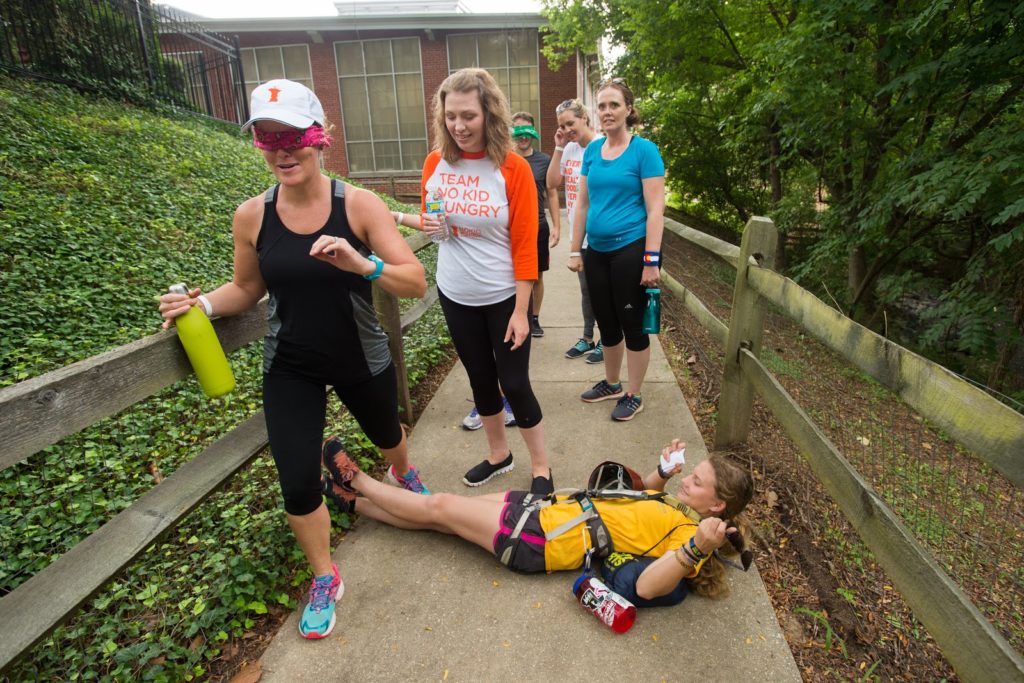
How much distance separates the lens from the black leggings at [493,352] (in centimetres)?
261

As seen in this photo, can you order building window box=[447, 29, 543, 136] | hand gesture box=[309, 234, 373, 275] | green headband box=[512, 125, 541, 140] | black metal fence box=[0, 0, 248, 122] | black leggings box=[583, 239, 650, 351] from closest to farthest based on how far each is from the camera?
hand gesture box=[309, 234, 373, 275] < black leggings box=[583, 239, 650, 351] < green headband box=[512, 125, 541, 140] < black metal fence box=[0, 0, 248, 122] < building window box=[447, 29, 543, 136]

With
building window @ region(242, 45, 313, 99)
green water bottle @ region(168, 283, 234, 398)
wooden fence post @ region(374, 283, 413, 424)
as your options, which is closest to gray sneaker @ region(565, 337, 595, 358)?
wooden fence post @ region(374, 283, 413, 424)

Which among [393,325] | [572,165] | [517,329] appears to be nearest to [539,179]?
[572,165]

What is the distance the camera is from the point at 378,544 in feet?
8.39

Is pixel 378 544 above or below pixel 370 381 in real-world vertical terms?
below

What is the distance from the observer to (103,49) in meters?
9.40

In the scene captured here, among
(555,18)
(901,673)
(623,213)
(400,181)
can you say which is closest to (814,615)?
(901,673)

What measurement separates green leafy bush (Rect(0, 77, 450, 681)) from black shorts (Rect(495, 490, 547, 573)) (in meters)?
0.84

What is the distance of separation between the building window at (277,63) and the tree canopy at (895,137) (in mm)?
14371

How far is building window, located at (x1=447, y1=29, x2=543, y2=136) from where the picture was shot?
19.8 m

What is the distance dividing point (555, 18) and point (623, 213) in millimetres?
15886

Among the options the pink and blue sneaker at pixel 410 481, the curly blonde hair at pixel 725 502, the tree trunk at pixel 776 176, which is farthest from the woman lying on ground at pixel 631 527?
the tree trunk at pixel 776 176

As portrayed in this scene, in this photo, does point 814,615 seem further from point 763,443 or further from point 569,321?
point 569,321

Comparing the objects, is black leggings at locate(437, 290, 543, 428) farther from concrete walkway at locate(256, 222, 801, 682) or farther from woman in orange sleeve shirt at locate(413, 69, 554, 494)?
concrete walkway at locate(256, 222, 801, 682)
